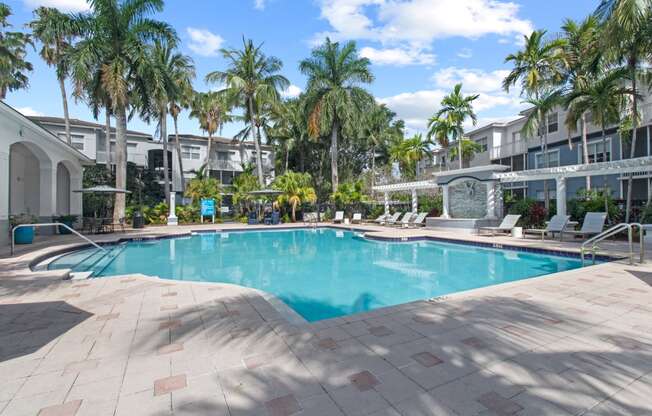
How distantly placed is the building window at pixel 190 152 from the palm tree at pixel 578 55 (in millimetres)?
28926

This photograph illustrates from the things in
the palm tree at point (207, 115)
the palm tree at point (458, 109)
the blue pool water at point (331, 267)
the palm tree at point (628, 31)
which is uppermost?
the palm tree at point (207, 115)

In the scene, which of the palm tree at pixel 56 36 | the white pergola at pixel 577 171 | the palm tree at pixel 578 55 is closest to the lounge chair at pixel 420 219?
the white pergola at pixel 577 171

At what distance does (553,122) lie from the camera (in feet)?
74.8

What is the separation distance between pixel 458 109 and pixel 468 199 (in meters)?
8.03

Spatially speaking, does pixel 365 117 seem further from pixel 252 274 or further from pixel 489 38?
pixel 252 274

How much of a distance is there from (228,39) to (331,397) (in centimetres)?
2486

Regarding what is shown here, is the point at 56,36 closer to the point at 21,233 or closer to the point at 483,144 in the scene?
the point at 21,233

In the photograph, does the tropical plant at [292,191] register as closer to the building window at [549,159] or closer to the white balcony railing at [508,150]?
the white balcony railing at [508,150]

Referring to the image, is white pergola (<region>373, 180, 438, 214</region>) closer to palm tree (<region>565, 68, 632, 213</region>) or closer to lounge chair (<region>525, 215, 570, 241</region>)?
lounge chair (<region>525, 215, 570, 241</region>)

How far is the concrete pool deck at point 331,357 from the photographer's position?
239 cm

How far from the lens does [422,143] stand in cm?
2733

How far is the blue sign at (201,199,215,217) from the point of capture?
22.0m

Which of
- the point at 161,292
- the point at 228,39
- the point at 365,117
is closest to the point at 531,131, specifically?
the point at 365,117

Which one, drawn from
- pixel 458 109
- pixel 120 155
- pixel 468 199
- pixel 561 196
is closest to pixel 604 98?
pixel 561 196
